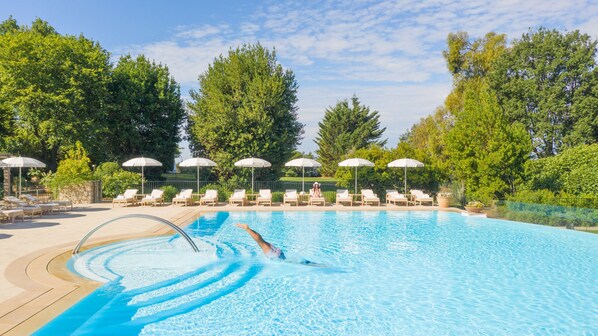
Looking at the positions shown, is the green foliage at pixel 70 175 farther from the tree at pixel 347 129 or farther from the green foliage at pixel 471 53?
the tree at pixel 347 129

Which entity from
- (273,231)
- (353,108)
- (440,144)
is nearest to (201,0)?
(273,231)

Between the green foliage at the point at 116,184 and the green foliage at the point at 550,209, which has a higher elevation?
the green foliage at the point at 116,184

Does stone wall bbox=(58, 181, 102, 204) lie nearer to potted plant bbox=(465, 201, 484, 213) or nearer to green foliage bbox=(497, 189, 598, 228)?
potted plant bbox=(465, 201, 484, 213)

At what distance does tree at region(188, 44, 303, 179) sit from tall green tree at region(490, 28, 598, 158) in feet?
57.6

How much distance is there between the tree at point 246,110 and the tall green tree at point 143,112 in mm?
2346

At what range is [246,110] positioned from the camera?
26688 mm

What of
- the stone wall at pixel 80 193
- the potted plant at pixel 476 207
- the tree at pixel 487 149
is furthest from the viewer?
the stone wall at pixel 80 193

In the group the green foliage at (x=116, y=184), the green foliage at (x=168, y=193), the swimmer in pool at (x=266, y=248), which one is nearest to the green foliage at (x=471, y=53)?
the green foliage at (x=168, y=193)

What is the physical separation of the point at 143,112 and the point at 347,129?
29.7 metres

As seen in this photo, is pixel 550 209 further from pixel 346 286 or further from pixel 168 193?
pixel 168 193

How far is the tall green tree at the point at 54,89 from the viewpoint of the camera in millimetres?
26938

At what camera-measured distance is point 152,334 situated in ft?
18.5

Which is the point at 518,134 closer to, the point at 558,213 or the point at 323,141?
the point at 558,213

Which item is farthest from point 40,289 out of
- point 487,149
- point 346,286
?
point 487,149
